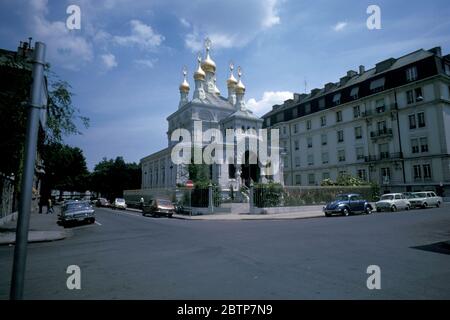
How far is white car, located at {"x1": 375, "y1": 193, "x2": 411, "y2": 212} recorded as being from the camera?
24.6 meters

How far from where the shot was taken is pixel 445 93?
1373 inches

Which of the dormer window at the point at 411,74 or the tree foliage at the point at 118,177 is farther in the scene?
the tree foliage at the point at 118,177

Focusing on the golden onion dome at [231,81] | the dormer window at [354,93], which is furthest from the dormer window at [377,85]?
the golden onion dome at [231,81]

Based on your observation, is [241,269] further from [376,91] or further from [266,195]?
[376,91]

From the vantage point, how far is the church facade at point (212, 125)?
130 feet

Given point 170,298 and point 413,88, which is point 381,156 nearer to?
point 413,88

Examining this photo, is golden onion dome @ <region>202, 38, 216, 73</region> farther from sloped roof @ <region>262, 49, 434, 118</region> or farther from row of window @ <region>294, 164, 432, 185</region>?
row of window @ <region>294, 164, 432, 185</region>

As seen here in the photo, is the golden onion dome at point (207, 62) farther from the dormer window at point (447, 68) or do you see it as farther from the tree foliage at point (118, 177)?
→ the dormer window at point (447, 68)

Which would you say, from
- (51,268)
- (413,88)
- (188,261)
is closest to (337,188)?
(413,88)

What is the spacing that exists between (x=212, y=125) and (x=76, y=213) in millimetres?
33480

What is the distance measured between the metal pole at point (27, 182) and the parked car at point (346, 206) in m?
21.5

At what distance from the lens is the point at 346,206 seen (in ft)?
69.6

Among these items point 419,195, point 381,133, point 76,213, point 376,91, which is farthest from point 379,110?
point 76,213
